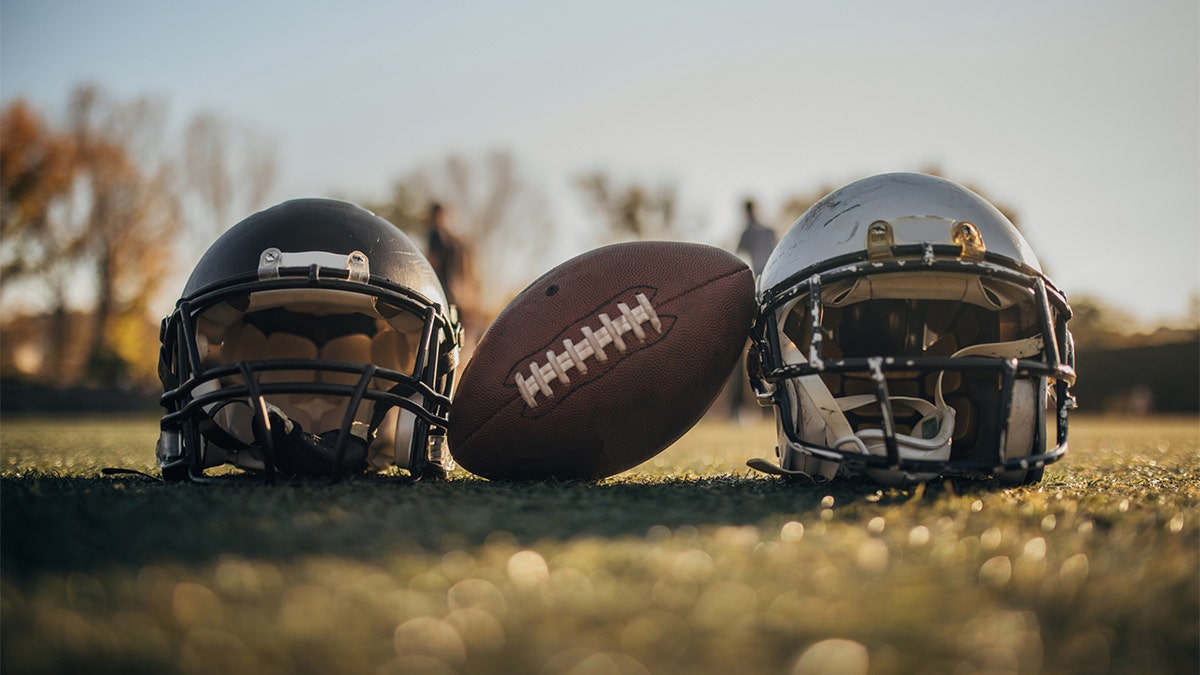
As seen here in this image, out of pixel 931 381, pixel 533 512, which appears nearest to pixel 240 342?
pixel 533 512

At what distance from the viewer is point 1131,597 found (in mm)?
968

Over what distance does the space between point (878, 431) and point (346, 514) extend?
45.2 inches

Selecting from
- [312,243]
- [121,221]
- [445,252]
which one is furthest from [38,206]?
[312,243]

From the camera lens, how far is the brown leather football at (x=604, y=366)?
6.55ft

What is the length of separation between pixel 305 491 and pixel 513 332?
64 centimetres

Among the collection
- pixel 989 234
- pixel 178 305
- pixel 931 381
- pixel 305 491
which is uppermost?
pixel 989 234

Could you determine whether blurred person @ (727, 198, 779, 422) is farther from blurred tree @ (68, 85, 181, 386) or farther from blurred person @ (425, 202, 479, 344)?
blurred tree @ (68, 85, 181, 386)

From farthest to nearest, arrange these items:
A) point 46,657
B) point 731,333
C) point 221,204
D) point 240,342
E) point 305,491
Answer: point 221,204 → point 240,342 → point 731,333 → point 305,491 → point 46,657

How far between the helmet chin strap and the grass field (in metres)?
0.24

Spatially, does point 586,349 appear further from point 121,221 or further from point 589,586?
point 121,221

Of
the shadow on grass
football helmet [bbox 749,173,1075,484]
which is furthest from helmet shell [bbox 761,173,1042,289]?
the shadow on grass

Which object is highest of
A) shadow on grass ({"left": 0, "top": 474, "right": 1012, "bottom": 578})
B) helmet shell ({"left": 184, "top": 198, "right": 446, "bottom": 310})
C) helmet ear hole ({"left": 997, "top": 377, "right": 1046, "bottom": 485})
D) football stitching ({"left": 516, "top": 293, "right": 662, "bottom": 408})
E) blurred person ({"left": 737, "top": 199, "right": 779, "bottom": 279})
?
blurred person ({"left": 737, "top": 199, "right": 779, "bottom": 279})

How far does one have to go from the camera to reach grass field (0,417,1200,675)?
772 millimetres

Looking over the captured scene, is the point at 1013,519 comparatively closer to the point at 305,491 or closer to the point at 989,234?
the point at 989,234
